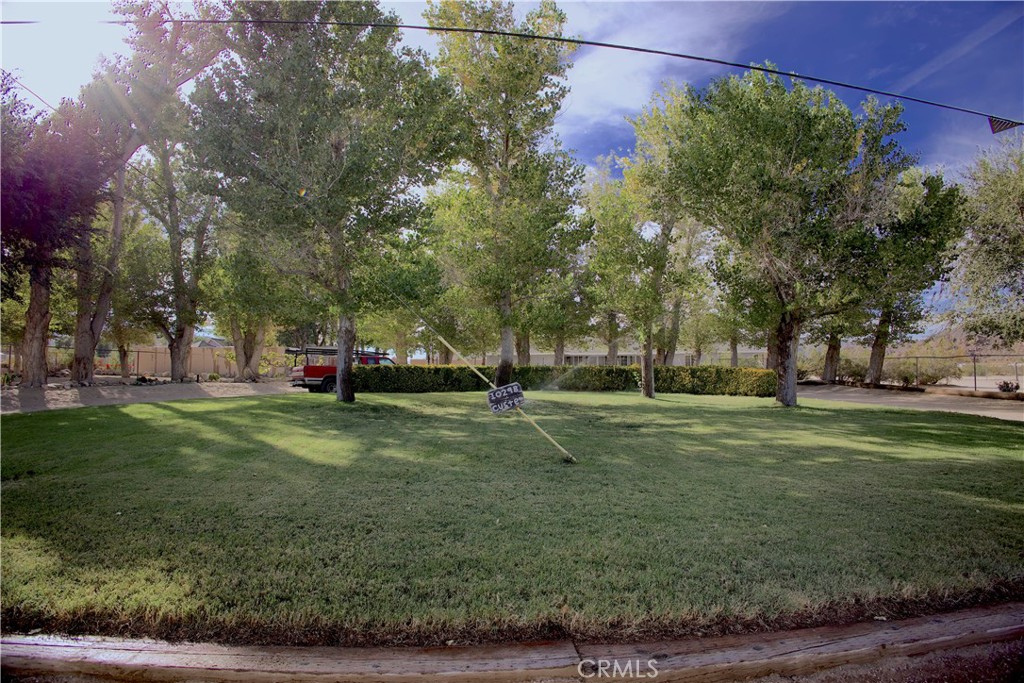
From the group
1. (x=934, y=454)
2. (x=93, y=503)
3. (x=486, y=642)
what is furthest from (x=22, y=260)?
(x=934, y=454)

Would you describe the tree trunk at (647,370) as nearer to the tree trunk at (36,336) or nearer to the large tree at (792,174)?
the large tree at (792,174)

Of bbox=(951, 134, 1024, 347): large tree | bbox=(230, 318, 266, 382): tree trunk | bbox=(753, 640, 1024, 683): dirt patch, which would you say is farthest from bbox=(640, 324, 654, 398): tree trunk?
bbox=(230, 318, 266, 382): tree trunk

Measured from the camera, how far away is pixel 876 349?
87.2 ft

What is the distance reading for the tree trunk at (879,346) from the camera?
2527 cm

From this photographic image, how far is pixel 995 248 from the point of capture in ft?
40.4

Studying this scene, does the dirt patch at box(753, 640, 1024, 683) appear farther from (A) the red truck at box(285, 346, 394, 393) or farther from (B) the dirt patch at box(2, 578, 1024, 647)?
(A) the red truck at box(285, 346, 394, 393)

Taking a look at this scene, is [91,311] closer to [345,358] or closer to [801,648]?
[345,358]

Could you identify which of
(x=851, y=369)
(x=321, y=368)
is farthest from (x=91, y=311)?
(x=851, y=369)

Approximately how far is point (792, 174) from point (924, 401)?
12059 millimetres

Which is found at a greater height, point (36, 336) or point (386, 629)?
point (36, 336)

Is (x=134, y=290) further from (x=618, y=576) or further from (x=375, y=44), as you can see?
(x=618, y=576)

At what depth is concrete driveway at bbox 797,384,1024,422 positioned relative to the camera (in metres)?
15.4

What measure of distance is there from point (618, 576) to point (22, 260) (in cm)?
860

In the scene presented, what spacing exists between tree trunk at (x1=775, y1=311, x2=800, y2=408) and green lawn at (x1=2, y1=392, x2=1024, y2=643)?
833 cm
